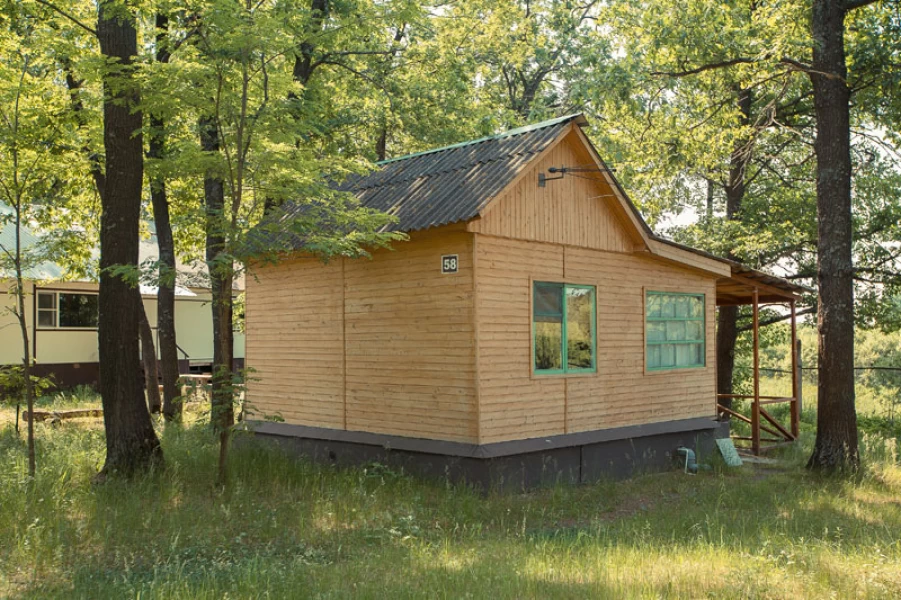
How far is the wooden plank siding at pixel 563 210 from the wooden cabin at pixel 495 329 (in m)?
0.03

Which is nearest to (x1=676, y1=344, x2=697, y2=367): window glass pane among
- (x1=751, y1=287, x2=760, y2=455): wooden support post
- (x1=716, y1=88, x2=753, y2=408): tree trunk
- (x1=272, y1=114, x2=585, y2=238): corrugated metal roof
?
(x1=751, y1=287, x2=760, y2=455): wooden support post

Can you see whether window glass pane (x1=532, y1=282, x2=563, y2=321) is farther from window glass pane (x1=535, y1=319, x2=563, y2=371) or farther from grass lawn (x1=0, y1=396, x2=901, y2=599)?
grass lawn (x1=0, y1=396, x2=901, y2=599)

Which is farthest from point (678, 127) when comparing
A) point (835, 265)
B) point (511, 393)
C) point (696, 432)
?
point (511, 393)

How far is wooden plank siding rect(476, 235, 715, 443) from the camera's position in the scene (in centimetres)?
1120

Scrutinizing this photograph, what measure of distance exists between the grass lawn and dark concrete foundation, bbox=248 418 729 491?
351 millimetres

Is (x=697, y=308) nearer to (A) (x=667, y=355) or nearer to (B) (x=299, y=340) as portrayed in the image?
(A) (x=667, y=355)

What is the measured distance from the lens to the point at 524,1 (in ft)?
97.8

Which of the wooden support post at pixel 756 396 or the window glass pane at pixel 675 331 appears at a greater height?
the window glass pane at pixel 675 331

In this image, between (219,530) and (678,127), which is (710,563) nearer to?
(219,530)

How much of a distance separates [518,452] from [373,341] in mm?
2721

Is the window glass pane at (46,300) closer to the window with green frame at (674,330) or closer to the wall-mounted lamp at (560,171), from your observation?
the wall-mounted lamp at (560,171)

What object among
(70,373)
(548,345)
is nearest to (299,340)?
(548,345)

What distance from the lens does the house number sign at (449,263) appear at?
11.2 meters

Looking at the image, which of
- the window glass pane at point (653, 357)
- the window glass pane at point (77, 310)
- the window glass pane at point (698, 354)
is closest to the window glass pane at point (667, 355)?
the window glass pane at point (653, 357)
